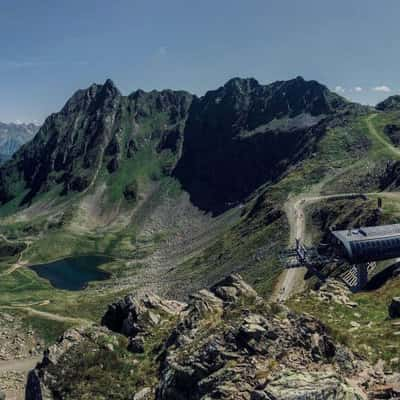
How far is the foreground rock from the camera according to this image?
2384cm

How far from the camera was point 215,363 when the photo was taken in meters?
28.0

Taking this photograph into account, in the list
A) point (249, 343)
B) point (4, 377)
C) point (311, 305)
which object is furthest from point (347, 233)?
point (4, 377)

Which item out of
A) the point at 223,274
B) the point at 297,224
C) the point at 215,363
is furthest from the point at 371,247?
the point at 297,224

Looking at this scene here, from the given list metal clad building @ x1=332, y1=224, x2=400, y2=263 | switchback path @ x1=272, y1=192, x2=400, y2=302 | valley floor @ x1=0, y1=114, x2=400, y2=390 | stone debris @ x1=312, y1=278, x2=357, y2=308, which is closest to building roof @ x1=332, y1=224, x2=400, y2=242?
metal clad building @ x1=332, y1=224, x2=400, y2=263

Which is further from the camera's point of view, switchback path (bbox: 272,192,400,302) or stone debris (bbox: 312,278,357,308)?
switchback path (bbox: 272,192,400,302)

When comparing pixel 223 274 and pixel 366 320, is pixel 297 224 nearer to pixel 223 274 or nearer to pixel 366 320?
pixel 223 274

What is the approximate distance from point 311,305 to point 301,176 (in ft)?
474

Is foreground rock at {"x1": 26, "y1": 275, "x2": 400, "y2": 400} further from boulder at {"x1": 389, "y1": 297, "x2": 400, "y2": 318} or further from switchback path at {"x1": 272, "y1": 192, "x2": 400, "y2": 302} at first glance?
switchback path at {"x1": 272, "y1": 192, "x2": 400, "y2": 302}

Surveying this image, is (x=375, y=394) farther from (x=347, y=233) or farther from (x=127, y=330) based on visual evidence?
(x=347, y=233)

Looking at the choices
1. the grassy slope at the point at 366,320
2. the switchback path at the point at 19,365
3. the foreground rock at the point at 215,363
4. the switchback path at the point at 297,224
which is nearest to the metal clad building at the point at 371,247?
the grassy slope at the point at 366,320

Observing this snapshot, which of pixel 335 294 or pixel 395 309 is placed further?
pixel 335 294

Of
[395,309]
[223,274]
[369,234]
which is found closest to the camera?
[395,309]

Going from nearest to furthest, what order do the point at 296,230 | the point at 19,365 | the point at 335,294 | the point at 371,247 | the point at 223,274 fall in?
the point at 335,294 → the point at 371,247 → the point at 19,365 → the point at 223,274 → the point at 296,230

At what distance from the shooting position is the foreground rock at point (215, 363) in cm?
2384
